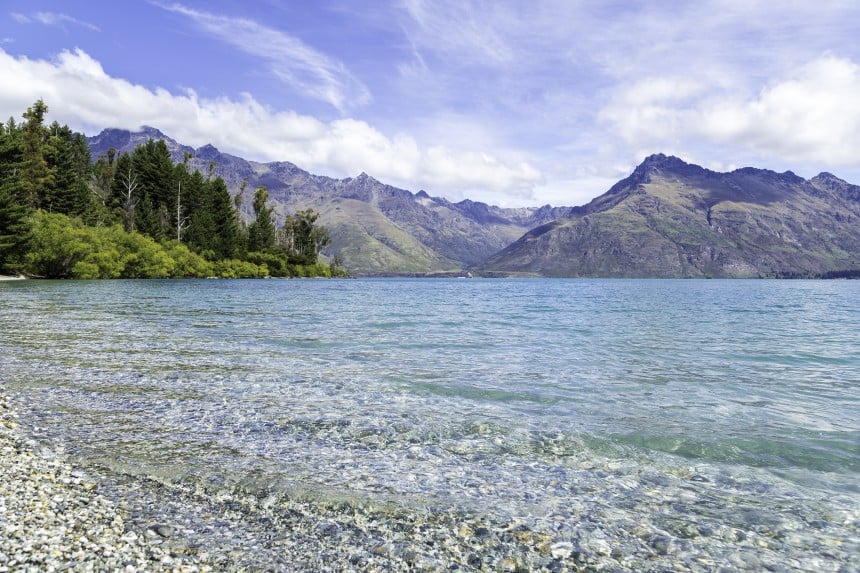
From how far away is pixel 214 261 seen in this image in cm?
15325

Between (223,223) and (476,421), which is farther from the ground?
(223,223)

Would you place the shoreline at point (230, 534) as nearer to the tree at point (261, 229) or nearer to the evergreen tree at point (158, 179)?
the evergreen tree at point (158, 179)

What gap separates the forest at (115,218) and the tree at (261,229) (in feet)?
1.16

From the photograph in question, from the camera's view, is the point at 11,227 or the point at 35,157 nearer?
the point at 11,227

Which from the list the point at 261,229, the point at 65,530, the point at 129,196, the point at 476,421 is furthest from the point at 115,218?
the point at 65,530

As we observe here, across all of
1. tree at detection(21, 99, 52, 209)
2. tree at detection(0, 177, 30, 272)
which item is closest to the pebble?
tree at detection(0, 177, 30, 272)

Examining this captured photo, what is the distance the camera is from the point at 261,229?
182500mm

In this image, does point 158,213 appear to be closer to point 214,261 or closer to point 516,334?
point 214,261

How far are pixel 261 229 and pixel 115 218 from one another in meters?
51.9

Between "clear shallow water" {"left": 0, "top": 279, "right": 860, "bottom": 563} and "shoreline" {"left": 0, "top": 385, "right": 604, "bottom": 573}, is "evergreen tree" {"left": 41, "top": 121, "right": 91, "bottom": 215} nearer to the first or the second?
"clear shallow water" {"left": 0, "top": 279, "right": 860, "bottom": 563}

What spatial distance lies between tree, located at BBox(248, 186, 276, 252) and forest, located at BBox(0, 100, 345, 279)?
14.0 inches

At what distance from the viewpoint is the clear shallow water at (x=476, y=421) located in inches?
371

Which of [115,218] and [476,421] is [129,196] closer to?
[115,218]

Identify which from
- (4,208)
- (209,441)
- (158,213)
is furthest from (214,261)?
(209,441)
